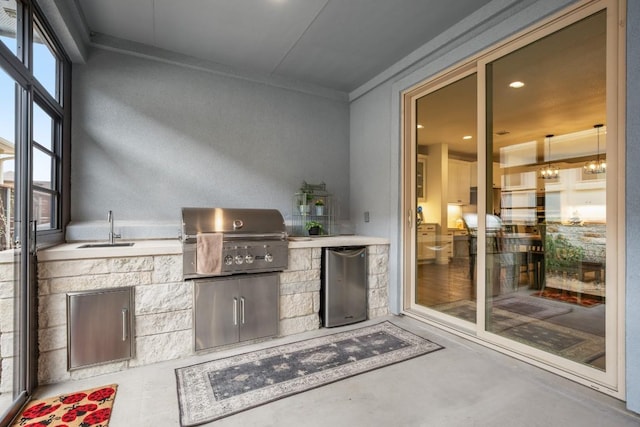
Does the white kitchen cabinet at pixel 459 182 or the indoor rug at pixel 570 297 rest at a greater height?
the white kitchen cabinet at pixel 459 182

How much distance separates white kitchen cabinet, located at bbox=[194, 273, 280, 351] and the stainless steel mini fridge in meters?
0.51

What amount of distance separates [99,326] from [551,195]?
3293 mm

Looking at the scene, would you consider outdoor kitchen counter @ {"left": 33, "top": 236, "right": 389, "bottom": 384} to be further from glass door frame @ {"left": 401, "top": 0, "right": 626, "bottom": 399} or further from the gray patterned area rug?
glass door frame @ {"left": 401, "top": 0, "right": 626, "bottom": 399}

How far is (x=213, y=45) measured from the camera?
298 cm

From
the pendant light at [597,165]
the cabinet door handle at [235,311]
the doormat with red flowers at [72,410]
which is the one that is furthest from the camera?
the cabinet door handle at [235,311]

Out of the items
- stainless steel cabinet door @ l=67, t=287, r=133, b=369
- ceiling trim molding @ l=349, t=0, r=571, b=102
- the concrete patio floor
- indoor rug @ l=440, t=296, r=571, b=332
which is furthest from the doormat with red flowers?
ceiling trim molding @ l=349, t=0, r=571, b=102

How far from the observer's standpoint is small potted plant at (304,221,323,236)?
359 centimetres

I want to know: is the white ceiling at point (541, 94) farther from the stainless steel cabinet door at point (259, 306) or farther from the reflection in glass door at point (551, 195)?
the stainless steel cabinet door at point (259, 306)

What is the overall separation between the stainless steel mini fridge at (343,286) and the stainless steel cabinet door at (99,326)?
1620mm

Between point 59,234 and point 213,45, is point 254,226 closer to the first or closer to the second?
point 59,234

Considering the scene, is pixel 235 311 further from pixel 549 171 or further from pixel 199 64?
pixel 549 171

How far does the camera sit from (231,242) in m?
2.58

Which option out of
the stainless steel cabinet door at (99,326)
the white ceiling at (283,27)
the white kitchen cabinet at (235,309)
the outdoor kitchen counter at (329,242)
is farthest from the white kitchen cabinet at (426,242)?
the stainless steel cabinet door at (99,326)

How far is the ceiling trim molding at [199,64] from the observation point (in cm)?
287
